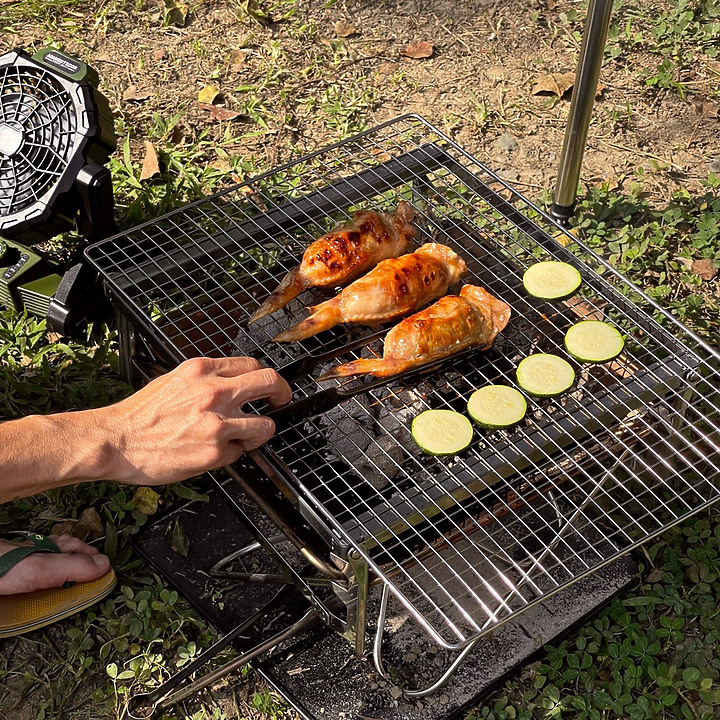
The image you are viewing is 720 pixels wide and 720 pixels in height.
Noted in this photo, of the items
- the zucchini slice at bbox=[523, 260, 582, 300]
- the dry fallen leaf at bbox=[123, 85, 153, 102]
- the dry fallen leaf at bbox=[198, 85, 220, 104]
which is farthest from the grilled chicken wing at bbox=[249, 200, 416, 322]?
the dry fallen leaf at bbox=[123, 85, 153, 102]

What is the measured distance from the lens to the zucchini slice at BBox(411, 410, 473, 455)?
10.4 ft

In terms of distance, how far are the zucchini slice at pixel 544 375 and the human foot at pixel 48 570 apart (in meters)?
1.89

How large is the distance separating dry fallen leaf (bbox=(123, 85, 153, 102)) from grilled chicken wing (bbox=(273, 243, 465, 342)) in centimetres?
315

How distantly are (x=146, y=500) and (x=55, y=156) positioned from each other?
1.65 metres

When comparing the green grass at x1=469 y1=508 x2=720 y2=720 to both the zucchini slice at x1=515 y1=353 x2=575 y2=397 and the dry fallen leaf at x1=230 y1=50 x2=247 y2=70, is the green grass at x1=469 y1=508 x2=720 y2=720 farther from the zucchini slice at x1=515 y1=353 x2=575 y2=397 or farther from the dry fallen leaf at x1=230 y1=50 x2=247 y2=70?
the dry fallen leaf at x1=230 y1=50 x2=247 y2=70

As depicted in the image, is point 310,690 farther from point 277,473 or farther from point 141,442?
point 141,442

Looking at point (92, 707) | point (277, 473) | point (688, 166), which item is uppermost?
point (277, 473)

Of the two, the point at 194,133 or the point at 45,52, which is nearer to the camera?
the point at 45,52

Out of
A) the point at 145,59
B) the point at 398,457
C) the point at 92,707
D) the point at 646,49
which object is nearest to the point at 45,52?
the point at 145,59

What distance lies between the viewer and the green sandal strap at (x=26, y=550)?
11.9ft

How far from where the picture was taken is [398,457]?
346cm

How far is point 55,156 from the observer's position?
13.8 feet

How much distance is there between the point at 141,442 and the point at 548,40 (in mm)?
4996

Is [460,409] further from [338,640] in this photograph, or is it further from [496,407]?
[338,640]
